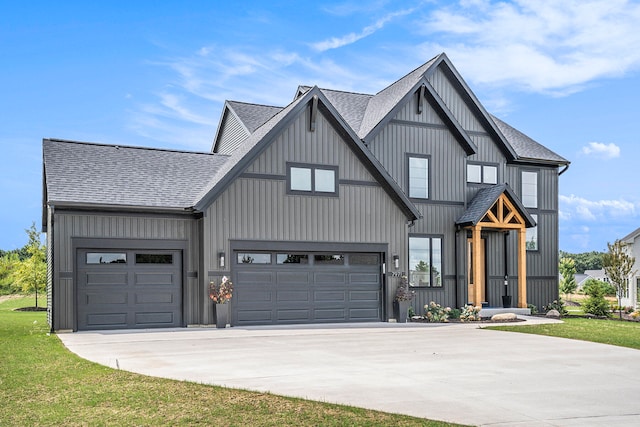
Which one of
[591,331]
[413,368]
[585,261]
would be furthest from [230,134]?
[585,261]

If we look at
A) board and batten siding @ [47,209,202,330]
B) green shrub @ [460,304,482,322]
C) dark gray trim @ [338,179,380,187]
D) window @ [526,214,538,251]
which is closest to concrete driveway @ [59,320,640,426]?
board and batten siding @ [47,209,202,330]

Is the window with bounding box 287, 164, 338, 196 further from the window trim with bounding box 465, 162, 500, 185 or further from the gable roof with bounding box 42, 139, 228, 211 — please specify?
the window trim with bounding box 465, 162, 500, 185

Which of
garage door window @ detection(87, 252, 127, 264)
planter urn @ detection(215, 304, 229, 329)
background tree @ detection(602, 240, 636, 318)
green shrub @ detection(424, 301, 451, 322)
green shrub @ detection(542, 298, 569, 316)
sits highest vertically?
garage door window @ detection(87, 252, 127, 264)

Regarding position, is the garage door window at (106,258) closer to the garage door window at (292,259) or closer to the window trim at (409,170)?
the garage door window at (292,259)

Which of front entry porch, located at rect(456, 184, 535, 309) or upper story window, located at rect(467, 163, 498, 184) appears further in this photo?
upper story window, located at rect(467, 163, 498, 184)

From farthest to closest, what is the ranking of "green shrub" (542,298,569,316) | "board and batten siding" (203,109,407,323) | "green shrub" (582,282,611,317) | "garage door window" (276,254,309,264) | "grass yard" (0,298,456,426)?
"green shrub" (582,282,611,317) < "green shrub" (542,298,569,316) < "garage door window" (276,254,309,264) < "board and batten siding" (203,109,407,323) < "grass yard" (0,298,456,426)

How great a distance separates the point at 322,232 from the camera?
70.2 ft

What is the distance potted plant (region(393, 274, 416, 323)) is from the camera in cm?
2216

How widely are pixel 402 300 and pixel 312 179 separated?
4.87 m

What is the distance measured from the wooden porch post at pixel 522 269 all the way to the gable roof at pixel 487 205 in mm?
442

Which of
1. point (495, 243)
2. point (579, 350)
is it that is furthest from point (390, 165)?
point (579, 350)

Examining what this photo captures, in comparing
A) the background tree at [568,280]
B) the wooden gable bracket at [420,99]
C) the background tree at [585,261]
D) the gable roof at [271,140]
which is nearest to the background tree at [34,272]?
the gable roof at [271,140]

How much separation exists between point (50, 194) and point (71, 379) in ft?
31.4

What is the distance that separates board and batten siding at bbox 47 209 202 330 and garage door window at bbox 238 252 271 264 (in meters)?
1.30
